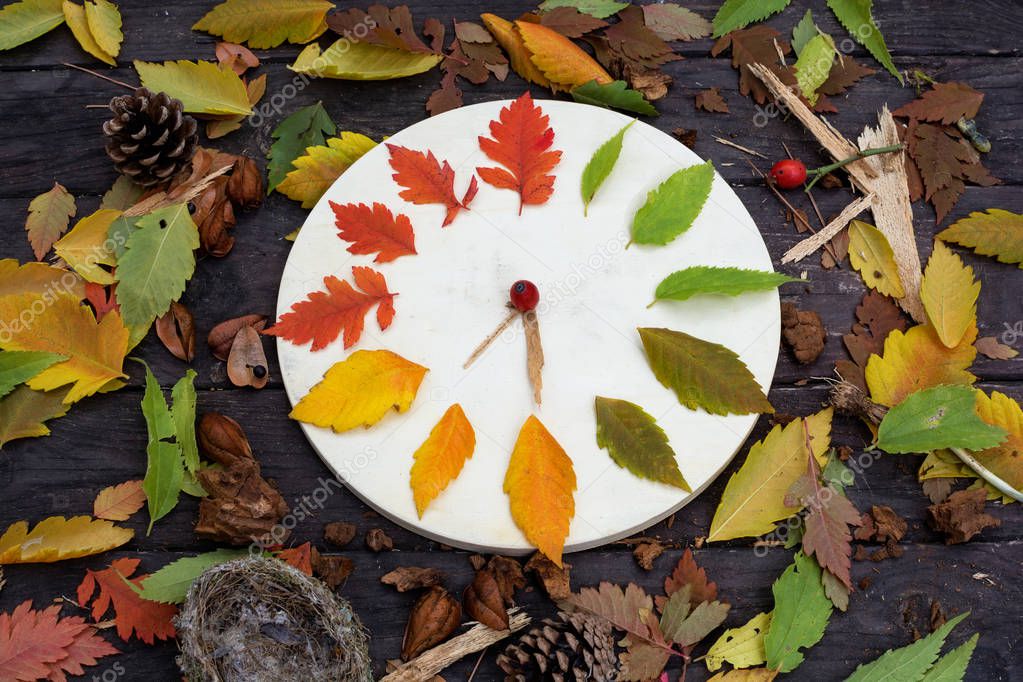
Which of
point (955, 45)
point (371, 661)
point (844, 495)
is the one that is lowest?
point (371, 661)

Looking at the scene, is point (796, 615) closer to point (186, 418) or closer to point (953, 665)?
point (953, 665)

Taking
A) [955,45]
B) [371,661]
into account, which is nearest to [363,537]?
[371,661]

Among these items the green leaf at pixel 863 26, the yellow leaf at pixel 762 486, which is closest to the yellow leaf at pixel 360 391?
the yellow leaf at pixel 762 486

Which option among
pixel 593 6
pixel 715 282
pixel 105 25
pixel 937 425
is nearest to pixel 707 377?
pixel 715 282

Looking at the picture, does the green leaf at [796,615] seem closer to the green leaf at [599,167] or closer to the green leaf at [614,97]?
the green leaf at [599,167]

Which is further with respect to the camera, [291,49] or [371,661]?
[291,49]

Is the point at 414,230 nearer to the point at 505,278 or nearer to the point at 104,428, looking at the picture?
the point at 505,278

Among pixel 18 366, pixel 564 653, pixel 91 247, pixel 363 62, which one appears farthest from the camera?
pixel 363 62
